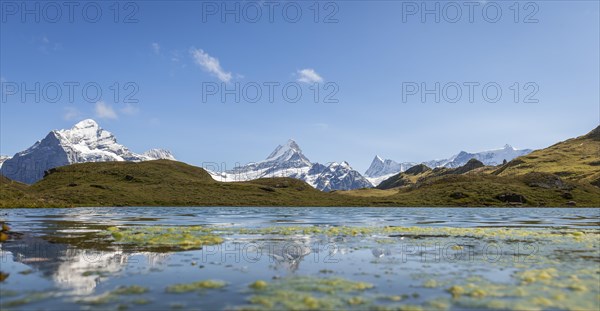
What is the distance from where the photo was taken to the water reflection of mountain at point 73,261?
1958cm

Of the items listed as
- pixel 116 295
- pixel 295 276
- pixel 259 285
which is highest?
pixel 116 295

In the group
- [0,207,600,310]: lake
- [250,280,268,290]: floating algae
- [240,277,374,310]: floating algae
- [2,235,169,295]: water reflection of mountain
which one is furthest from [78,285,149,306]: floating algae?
[240,277,374,310]: floating algae

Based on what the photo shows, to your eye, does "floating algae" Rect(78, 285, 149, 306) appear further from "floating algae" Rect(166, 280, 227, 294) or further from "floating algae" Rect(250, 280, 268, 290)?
"floating algae" Rect(250, 280, 268, 290)

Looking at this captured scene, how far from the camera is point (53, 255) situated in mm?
28188

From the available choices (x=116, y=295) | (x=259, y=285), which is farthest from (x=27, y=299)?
(x=259, y=285)

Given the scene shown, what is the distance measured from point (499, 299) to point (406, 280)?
474 centimetres

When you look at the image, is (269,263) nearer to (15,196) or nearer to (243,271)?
(243,271)

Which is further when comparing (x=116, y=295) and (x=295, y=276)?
(x=295, y=276)

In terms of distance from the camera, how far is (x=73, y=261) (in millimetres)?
25469

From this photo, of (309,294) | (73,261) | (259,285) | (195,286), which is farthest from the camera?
(73,261)

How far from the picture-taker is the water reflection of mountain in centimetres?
1958

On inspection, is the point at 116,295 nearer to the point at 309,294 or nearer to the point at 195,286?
the point at 195,286

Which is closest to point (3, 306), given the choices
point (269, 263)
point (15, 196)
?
point (269, 263)

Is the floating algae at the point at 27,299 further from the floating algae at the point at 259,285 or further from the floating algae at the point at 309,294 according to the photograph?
the floating algae at the point at 259,285
